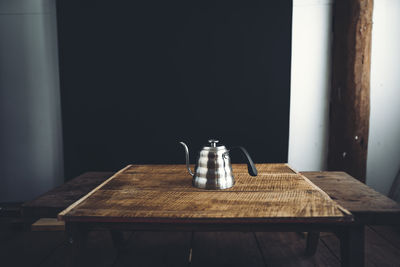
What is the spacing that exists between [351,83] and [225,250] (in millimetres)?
1719

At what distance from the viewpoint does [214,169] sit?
1266mm

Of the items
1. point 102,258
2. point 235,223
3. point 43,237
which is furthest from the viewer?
point 43,237

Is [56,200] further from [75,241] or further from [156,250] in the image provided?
[156,250]

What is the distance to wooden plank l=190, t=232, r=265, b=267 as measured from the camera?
1.82 meters

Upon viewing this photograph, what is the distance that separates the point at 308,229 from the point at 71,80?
7.61 feet

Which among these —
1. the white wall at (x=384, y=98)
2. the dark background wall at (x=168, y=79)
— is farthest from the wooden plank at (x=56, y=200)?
the white wall at (x=384, y=98)

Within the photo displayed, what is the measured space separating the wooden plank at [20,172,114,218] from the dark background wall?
3.00 feet

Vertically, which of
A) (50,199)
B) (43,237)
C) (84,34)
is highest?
(84,34)

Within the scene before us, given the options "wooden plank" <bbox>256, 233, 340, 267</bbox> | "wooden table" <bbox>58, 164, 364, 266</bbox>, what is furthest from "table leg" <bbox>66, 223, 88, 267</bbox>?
"wooden plank" <bbox>256, 233, 340, 267</bbox>

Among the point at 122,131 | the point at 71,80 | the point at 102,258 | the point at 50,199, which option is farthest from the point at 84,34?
the point at 102,258

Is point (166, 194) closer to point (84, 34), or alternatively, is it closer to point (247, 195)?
point (247, 195)

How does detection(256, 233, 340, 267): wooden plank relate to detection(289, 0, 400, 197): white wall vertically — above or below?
below

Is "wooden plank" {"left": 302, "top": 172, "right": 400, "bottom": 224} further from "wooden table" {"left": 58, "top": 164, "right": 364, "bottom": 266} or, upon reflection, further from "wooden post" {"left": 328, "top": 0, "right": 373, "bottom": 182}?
"wooden post" {"left": 328, "top": 0, "right": 373, "bottom": 182}

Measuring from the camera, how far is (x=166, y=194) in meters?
1.20
